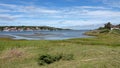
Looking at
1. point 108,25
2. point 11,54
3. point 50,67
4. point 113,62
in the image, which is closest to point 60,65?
point 50,67

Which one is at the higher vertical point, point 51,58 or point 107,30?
point 51,58

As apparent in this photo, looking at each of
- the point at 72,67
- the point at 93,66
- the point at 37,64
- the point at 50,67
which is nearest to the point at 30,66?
the point at 37,64

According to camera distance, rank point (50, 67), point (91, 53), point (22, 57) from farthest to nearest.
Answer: point (22, 57)
point (91, 53)
point (50, 67)

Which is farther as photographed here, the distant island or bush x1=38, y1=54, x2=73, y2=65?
the distant island

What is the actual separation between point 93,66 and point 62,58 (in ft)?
15.7

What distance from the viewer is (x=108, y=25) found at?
153625 mm

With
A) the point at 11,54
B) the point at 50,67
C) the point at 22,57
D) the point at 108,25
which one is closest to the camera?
the point at 50,67

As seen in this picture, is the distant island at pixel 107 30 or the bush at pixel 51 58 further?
the distant island at pixel 107 30

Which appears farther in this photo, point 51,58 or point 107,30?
point 107,30

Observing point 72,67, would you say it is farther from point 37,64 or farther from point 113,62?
point 37,64

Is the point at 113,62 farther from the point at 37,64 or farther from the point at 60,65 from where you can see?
the point at 37,64

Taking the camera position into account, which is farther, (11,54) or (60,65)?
(11,54)

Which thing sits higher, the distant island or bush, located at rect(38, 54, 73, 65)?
bush, located at rect(38, 54, 73, 65)

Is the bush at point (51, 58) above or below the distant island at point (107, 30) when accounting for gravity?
above
